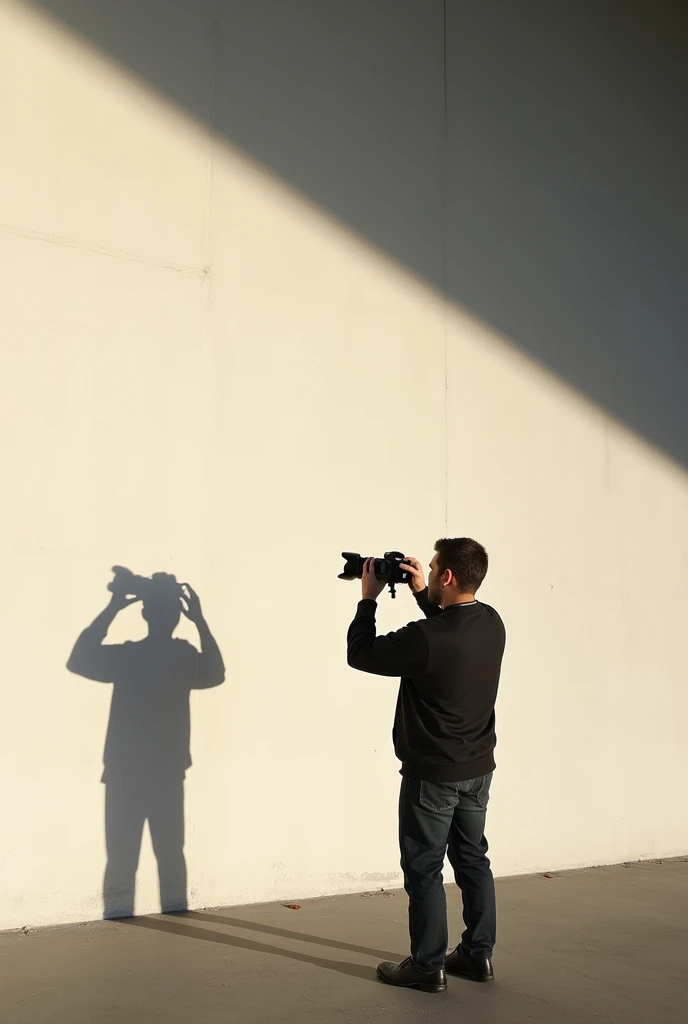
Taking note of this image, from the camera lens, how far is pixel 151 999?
2.60m

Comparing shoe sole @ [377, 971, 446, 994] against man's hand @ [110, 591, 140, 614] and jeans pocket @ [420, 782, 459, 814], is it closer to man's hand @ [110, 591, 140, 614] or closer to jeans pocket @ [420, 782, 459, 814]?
jeans pocket @ [420, 782, 459, 814]

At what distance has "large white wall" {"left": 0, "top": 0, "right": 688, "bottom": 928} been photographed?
11.1 feet

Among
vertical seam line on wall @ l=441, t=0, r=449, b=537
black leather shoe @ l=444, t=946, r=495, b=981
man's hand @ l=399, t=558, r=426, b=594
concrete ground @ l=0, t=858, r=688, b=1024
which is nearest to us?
concrete ground @ l=0, t=858, r=688, b=1024

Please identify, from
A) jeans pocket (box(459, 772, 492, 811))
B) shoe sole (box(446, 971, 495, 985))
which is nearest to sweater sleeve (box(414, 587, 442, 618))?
jeans pocket (box(459, 772, 492, 811))

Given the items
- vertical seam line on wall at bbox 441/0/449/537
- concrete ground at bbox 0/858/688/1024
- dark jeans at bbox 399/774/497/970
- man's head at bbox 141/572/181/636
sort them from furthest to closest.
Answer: vertical seam line on wall at bbox 441/0/449/537 < man's head at bbox 141/572/181/636 < dark jeans at bbox 399/774/497/970 < concrete ground at bbox 0/858/688/1024

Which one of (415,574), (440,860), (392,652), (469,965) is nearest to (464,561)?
(415,574)

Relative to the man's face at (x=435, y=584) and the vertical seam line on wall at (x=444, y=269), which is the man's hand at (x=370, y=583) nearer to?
the man's face at (x=435, y=584)

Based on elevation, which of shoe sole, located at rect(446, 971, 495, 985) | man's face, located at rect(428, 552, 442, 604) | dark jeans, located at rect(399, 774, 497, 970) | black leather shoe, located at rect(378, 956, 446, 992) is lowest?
shoe sole, located at rect(446, 971, 495, 985)

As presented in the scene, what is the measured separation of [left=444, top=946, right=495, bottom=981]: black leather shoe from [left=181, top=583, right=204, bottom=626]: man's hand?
1.44 m

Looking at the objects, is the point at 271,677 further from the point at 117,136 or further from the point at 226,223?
the point at 117,136

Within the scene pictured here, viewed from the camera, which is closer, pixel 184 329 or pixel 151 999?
pixel 151 999

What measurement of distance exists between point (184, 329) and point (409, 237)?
3.98 feet

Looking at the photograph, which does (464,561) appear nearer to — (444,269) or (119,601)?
(119,601)

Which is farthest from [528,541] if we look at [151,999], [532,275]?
[151,999]
